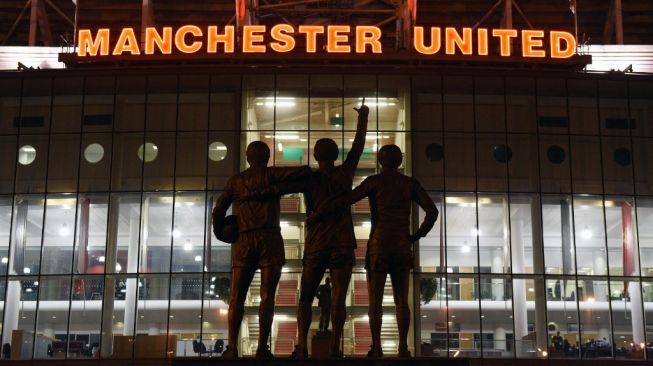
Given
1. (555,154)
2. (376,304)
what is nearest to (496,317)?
(555,154)

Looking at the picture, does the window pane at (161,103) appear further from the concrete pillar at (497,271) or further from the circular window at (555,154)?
the circular window at (555,154)

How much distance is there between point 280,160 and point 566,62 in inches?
530

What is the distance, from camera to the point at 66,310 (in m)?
44.4

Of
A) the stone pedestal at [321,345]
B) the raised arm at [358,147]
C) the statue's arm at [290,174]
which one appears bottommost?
the stone pedestal at [321,345]

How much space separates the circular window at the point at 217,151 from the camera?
4641 centimetres

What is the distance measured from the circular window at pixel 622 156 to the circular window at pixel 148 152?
1935 cm

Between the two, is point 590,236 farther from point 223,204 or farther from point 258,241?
point 258,241

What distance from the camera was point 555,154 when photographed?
46.9 meters

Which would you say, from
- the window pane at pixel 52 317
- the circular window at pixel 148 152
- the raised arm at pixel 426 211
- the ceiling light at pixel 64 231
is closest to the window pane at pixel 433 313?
the circular window at pixel 148 152

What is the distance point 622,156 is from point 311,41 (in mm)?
14259

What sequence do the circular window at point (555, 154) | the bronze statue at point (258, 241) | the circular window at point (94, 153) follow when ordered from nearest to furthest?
1. the bronze statue at point (258, 241)
2. the circular window at point (94, 153)
3. the circular window at point (555, 154)

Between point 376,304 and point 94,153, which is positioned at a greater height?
point 94,153

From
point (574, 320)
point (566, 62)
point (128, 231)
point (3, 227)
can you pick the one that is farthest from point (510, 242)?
point (3, 227)

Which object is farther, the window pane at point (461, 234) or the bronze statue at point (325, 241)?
the window pane at point (461, 234)
